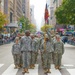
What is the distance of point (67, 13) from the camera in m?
47.1

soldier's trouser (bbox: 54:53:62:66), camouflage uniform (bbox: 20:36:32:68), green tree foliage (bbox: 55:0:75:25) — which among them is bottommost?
soldier's trouser (bbox: 54:53:62:66)

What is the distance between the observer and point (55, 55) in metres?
15.2

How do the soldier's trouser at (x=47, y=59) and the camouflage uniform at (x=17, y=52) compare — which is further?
the camouflage uniform at (x=17, y=52)

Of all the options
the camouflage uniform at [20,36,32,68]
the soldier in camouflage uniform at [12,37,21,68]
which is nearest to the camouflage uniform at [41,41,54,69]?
the camouflage uniform at [20,36,32,68]

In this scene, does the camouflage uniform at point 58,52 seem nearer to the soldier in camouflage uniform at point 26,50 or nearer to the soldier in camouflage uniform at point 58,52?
the soldier in camouflage uniform at point 58,52

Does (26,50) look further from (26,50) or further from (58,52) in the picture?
(58,52)

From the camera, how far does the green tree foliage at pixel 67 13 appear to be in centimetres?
4606

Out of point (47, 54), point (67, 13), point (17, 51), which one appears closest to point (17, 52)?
point (17, 51)

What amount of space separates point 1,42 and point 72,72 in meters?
39.1

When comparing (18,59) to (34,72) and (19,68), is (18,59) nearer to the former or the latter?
(19,68)

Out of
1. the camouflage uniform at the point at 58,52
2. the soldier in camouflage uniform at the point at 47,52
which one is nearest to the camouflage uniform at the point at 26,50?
the soldier in camouflage uniform at the point at 47,52

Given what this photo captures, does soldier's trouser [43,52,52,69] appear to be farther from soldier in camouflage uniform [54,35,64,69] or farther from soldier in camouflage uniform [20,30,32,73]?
soldier in camouflage uniform [54,35,64,69]

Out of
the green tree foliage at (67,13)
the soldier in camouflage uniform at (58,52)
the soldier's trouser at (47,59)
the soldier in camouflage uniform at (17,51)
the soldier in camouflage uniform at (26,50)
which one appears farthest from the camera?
the green tree foliage at (67,13)

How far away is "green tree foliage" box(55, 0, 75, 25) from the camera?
46062 millimetres
